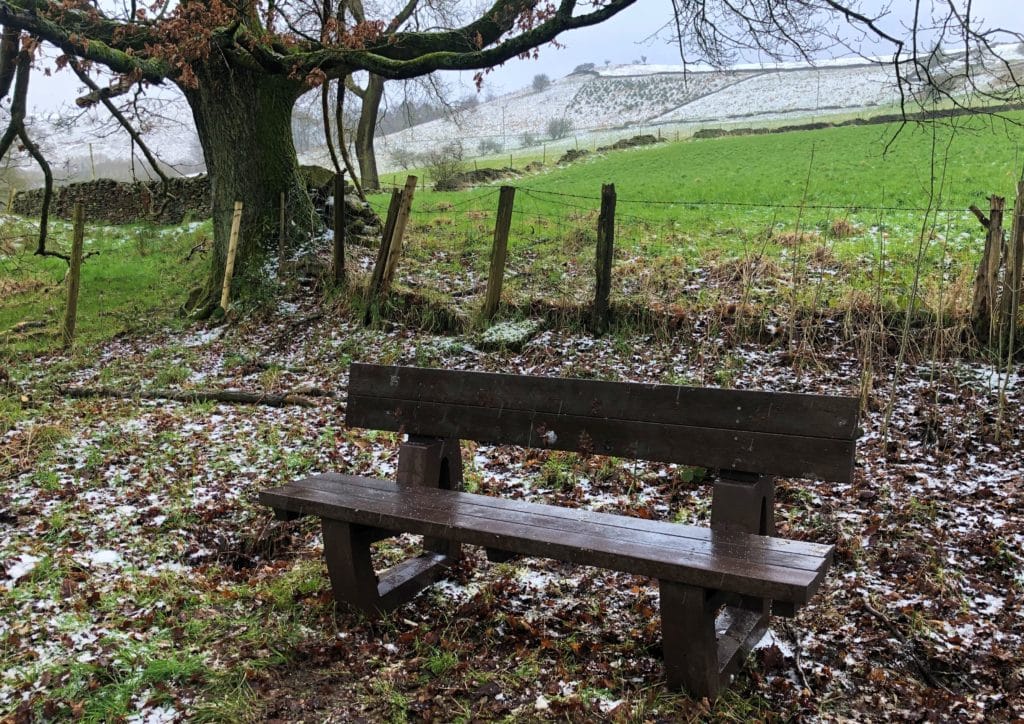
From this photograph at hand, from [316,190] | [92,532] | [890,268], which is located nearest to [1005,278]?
[890,268]

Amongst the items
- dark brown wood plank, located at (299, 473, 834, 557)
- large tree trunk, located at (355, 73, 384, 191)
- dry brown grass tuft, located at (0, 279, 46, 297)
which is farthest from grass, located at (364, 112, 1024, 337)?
dry brown grass tuft, located at (0, 279, 46, 297)

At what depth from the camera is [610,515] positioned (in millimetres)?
3135

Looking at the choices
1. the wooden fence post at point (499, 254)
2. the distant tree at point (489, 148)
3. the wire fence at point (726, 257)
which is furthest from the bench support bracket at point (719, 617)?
the distant tree at point (489, 148)

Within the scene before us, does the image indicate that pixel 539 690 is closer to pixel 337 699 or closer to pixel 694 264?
pixel 337 699

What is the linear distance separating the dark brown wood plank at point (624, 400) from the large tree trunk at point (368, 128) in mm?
19402

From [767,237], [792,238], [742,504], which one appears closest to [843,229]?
[792,238]

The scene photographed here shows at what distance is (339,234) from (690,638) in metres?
8.03

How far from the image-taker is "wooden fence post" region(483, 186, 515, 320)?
8.07 meters

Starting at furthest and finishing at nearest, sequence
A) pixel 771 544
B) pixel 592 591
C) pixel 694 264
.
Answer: pixel 694 264 → pixel 592 591 → pixel 771 544

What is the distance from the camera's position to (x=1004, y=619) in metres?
3.22

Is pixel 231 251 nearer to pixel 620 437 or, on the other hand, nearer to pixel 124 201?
pixel 620 437

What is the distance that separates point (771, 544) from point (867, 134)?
2809cm

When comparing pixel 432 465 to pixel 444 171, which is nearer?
pixel 432 465

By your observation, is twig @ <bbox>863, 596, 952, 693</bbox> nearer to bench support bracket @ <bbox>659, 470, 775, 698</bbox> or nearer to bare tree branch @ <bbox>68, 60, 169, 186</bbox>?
bench support bracket @ <bbox>659, 470, 775, 698</bbox>
